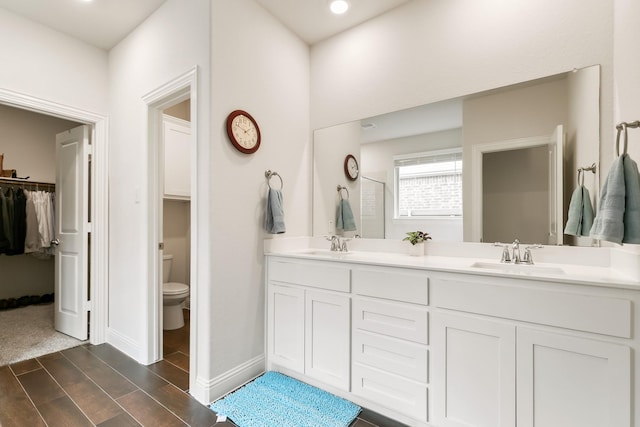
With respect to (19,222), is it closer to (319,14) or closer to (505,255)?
(319,14)

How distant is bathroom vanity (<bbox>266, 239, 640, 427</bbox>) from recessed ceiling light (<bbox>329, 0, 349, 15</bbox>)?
186cm

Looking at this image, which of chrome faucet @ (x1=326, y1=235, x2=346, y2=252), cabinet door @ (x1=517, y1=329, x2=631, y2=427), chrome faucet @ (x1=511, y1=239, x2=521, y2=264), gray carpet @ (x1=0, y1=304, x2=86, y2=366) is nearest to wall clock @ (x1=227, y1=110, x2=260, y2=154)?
chrome faucet @ (x1=326, y1=235, x2=346, y2=252)

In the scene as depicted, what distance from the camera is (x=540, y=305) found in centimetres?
130

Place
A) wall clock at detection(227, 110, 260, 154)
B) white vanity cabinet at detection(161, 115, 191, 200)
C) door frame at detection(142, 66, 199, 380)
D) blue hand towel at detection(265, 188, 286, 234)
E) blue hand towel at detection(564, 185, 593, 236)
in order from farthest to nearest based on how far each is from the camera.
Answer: white vanity cabinet at detection(161, 115, 191, 200), door frame at detection(142, 66, 199, 380), blue hand towel at detection(265, 188, 286, 234), wall clock at detection(227, 110, 260, 154), blue hand towel at detection(564, 185, 593, 236)

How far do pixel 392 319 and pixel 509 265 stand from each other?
730 mm

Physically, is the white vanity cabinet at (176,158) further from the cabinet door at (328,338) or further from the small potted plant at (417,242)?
the small potted plant at (417,242)

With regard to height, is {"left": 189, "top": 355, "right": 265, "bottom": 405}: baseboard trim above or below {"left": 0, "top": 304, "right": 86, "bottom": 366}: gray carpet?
above

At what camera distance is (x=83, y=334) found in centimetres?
276

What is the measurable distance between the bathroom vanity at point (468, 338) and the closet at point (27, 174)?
13.3ft

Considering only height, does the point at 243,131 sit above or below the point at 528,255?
above

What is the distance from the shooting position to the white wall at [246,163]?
195 centimetres

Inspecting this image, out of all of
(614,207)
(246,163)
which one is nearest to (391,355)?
(614,207)

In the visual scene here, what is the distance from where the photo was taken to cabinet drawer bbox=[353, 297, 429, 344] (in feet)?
5.21

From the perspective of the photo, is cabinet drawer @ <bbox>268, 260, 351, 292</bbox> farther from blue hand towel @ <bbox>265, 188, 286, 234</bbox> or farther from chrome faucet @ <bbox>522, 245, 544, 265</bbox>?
chrome faucet @ <bbox>522, 245, 544, 265</bbox>
